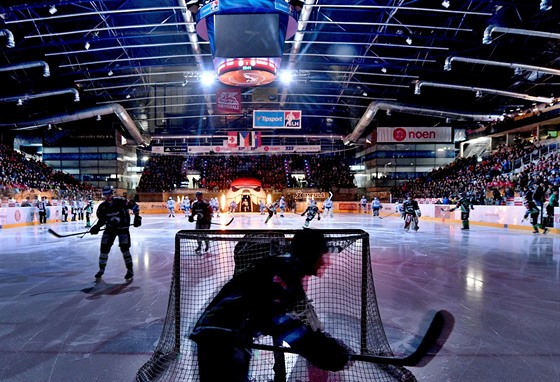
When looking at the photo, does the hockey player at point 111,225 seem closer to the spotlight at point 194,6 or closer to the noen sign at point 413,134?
the spotlight at point 194,6

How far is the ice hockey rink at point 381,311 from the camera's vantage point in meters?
3.19

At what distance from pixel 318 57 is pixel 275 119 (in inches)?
215

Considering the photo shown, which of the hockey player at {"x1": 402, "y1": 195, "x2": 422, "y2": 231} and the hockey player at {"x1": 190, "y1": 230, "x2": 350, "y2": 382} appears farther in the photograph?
the hockey player at {"x1": 402, "y1": 195, "x2": 422, "y2": 231}

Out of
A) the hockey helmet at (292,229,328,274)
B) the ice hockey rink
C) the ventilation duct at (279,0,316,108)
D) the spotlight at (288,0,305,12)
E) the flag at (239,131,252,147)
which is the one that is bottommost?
the ice hockey rink

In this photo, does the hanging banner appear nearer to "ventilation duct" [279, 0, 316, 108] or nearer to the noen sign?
"ventilation duct" [279, 0, 316, 108]

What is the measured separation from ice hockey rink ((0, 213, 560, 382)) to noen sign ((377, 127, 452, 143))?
24.0m

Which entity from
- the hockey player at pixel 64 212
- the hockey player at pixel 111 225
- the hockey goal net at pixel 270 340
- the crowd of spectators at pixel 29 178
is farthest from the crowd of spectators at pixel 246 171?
the hockey goal net at pixel 270 340

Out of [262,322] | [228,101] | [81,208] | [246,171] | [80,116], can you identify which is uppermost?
[80,116]

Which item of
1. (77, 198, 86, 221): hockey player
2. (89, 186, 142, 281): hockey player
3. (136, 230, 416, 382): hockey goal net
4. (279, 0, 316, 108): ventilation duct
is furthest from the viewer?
(77, 198, 86, 221): hockey player

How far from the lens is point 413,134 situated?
3259 centimetres

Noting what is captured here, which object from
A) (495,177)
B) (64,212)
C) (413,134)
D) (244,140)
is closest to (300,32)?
(244,140)

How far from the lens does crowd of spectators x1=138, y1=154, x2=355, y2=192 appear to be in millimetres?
42469

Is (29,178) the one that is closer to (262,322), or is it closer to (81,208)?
(81,208)

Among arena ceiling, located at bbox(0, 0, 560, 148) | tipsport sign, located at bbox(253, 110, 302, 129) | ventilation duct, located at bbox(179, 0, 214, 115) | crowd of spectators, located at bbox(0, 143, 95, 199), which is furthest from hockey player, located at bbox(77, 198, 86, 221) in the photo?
tipsport sign, located at bbox(253, 110, 302, 129)
